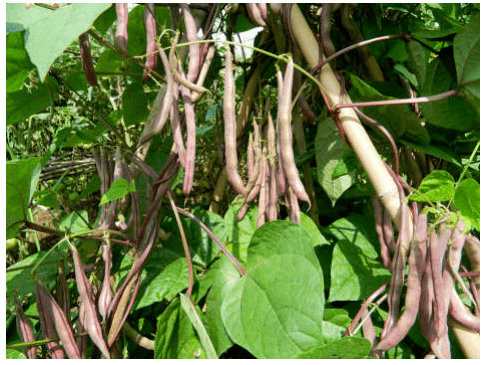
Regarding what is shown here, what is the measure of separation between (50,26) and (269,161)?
398 millimetres

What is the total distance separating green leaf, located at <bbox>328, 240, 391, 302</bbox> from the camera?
0.74 meters

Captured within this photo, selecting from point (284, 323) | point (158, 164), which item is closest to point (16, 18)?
point (158, 164)

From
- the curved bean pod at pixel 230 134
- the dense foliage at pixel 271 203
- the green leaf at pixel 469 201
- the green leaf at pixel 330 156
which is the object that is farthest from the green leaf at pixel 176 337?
the green leaf at pixel 469 201

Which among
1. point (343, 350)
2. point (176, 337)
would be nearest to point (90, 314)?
point (176, 337)

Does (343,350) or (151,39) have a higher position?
(151,39)

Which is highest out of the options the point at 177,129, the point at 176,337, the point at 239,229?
the point at 177,129

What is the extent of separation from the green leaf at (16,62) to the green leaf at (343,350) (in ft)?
2.02

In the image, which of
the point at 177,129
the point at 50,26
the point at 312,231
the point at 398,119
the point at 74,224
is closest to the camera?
the point at 50,26

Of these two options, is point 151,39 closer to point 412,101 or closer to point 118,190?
point 118,190

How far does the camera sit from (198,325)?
26.9 inches

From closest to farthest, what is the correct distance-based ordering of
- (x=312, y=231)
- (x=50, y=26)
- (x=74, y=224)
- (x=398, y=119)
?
(x=50, y=26)
(x=398, y=119)
(x=312, y=231)
(x=74, y=224)

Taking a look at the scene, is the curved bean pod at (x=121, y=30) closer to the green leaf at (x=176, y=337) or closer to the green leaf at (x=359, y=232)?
the green leaf at (x=176, y=337)

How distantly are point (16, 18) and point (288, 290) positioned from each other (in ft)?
1.70
